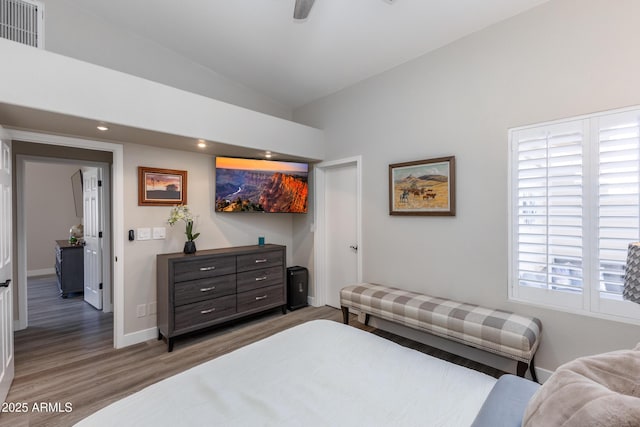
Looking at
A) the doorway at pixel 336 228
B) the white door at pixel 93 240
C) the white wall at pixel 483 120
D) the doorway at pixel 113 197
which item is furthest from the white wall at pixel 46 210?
the white wall at pixel 483 120

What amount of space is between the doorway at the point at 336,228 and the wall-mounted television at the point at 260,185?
0.29 meters

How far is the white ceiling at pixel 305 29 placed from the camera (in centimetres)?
249

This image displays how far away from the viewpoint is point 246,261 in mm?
3473

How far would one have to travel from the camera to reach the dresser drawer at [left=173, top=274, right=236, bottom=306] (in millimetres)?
2936

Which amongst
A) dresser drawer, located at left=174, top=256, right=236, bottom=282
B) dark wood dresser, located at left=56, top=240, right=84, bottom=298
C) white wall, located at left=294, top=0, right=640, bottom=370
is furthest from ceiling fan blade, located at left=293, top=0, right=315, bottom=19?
dark wood dresser, located at left=56, top=240, right=84, bottom=298

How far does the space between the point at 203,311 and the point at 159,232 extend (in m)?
1.03

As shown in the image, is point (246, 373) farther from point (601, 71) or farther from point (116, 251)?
point (601, 71)

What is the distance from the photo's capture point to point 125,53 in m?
3.04

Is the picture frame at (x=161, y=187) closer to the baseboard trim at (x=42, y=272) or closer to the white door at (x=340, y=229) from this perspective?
the white door at (x=340, y=229)

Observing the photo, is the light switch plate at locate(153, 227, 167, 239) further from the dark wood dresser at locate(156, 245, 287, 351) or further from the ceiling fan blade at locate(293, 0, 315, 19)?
the ceiling fan blade at locate(293, 0, 315, 19)

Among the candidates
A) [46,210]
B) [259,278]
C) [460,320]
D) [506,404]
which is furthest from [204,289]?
[46,210]

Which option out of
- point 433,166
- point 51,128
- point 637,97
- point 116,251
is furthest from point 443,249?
point 51,128

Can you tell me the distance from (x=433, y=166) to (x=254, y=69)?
2.50 meters

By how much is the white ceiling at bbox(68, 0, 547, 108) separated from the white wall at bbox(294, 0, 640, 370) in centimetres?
23
